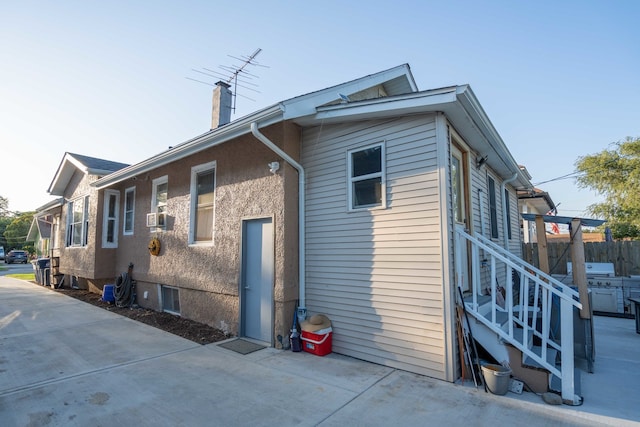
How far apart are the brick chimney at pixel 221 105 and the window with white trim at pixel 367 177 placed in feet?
17.7

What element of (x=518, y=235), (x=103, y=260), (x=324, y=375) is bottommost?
(x=324, y=375)

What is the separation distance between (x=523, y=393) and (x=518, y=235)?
7.02 metres

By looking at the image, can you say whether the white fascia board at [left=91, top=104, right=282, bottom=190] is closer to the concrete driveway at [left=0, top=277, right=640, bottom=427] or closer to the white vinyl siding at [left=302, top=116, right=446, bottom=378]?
the white vinyl siding at [left=302, top=116, right=446, bottom=378]

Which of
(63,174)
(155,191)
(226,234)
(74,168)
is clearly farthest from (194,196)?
(63,174)

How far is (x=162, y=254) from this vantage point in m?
8.03

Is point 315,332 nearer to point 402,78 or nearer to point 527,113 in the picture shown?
point 402,78

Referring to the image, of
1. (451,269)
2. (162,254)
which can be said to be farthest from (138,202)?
(451,269)

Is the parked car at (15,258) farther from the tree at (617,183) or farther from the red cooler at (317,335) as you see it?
the tree at (617,183)

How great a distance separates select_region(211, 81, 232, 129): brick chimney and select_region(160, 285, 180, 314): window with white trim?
4.60 metres

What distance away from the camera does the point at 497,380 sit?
363cm

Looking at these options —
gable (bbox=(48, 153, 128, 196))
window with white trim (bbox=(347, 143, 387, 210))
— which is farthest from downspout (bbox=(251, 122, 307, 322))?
gable (bbox=(48, 153, 128, 196))

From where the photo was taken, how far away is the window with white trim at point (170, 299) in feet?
25.4

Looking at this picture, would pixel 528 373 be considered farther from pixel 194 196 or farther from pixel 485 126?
pixel 194 196

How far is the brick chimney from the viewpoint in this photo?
9172mm
